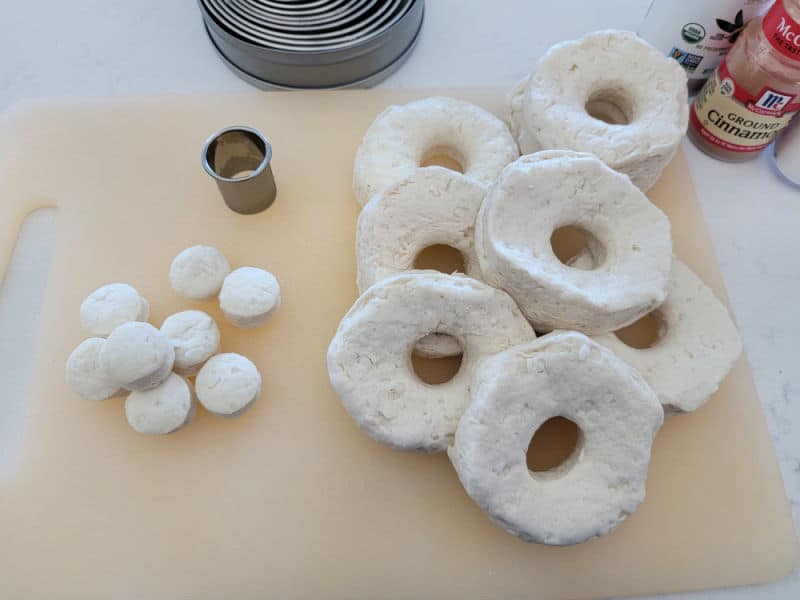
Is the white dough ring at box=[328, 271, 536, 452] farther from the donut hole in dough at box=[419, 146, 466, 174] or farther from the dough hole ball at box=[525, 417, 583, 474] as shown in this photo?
the donut hole in dough at box=[419, 146, 466, 174]

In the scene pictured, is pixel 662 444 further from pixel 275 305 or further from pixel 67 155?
pixel 67 155

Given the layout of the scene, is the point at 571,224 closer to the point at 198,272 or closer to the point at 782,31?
the point at 782,31

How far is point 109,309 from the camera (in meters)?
1.56

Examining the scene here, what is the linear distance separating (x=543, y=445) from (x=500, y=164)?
785 millimetres

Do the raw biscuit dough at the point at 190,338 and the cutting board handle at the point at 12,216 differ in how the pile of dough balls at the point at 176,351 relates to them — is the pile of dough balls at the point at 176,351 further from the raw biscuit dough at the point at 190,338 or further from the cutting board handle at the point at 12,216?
the cutting board handle at the point at 12,216

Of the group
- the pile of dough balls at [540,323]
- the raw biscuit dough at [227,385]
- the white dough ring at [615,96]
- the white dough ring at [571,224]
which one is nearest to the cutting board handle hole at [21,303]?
→ the raw biscuit dough at [227,385]

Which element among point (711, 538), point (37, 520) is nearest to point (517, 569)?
point (711, 538)

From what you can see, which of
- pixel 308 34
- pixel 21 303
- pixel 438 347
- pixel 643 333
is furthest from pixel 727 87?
pixel 21 303

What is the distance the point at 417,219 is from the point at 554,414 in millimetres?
580

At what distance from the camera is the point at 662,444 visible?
1610mm

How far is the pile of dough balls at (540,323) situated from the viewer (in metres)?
1.33

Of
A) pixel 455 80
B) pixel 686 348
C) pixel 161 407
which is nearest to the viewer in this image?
pixel 161 407

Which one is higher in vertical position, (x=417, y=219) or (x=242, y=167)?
(x=417, y=219)

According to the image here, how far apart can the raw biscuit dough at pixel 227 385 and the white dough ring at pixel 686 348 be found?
89 centimetres
